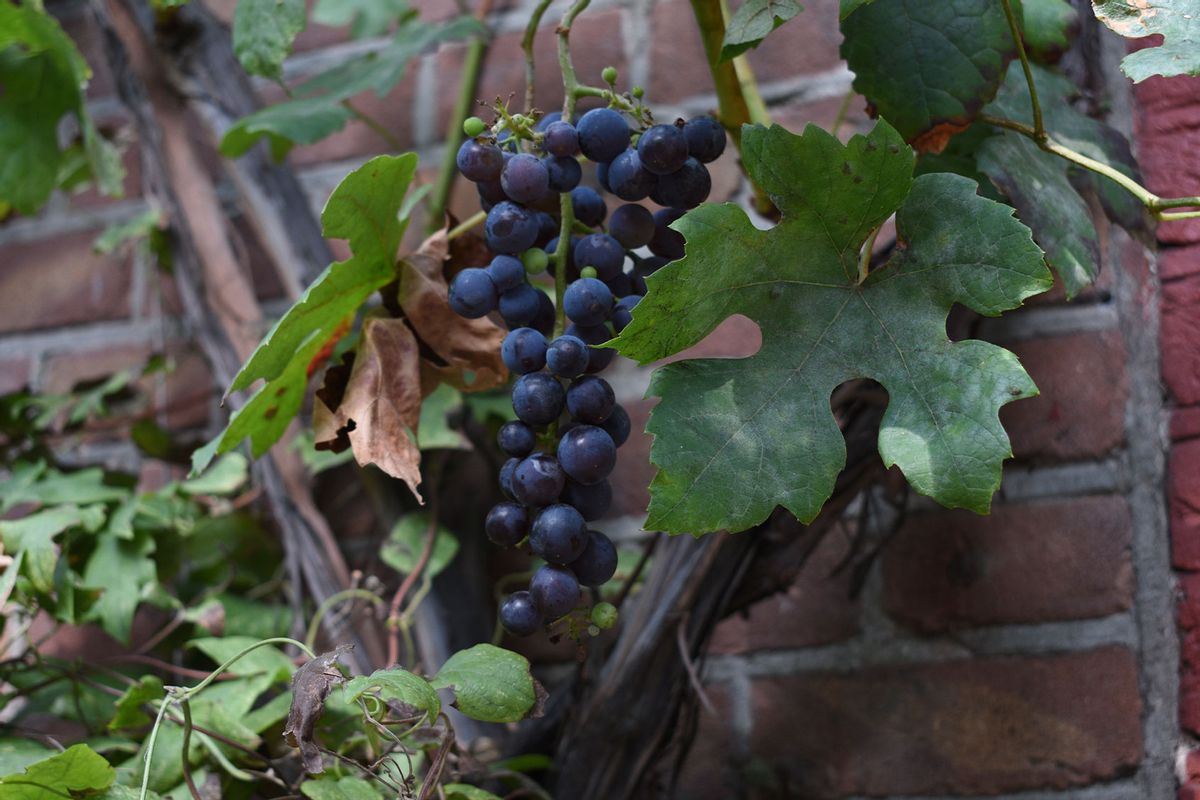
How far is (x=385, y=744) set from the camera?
0.62 metres

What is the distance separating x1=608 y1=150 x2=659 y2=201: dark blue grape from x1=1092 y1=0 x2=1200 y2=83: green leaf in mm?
224

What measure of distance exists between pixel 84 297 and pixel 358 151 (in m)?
0.32

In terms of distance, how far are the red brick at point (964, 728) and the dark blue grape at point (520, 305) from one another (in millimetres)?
396

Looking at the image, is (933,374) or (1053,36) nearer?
(933,374)

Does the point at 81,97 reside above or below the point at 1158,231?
above

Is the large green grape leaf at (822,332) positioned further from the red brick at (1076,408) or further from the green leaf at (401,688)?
the red brick at (1076,408)

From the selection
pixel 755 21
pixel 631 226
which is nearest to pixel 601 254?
pixel 631 226

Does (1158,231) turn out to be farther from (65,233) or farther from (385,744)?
(65,233)

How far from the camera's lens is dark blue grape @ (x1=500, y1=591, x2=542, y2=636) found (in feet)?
1.54

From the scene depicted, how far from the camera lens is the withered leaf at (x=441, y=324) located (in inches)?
22.6

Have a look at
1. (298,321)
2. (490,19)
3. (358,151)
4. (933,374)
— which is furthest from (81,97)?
(933,374)

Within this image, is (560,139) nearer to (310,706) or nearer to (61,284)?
(310,706)

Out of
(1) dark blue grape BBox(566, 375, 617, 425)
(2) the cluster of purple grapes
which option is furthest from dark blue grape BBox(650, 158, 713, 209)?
(1) dark blue grape BBox(566, 375, 617, 425)

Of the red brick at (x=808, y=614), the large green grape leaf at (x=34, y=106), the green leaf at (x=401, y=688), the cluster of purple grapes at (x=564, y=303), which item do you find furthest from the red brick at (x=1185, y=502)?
the large green grape leaf at (x=34, y=106)
